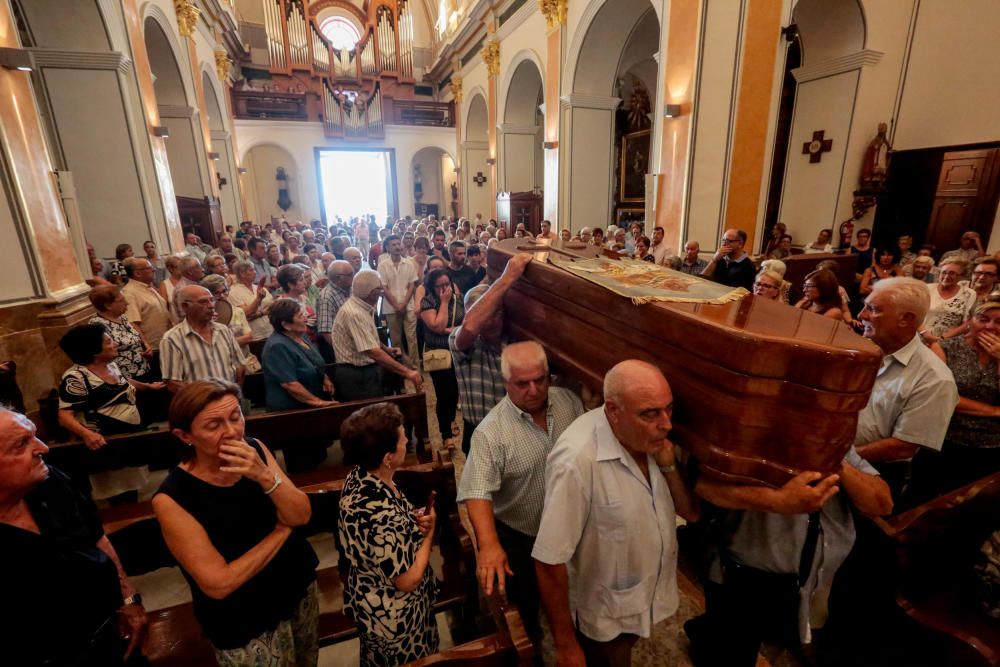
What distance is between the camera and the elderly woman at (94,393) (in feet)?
7.51

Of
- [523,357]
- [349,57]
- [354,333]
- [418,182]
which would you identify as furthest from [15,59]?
[349,57]

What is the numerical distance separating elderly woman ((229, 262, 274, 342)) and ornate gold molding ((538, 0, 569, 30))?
759 cm

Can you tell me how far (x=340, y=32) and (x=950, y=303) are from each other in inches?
862

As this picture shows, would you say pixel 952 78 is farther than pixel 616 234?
No

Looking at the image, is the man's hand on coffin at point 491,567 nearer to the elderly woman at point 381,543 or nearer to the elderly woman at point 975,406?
the elderly woman at point 381,543

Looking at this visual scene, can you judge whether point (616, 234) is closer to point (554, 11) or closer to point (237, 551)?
point (554, 11)

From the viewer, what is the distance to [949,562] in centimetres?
180

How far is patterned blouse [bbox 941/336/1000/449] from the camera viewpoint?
6.81ft

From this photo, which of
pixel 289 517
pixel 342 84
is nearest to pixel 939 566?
pixel 289 517

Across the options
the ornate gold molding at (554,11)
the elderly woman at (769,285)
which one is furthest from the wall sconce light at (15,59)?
the ornate gold molding at (554,11)

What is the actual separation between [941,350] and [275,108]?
18.1 metres

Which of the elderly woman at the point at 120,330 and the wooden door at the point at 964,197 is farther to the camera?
the wooden door at the point at 964,197

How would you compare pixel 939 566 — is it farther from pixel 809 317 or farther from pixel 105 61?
pixel 105 61

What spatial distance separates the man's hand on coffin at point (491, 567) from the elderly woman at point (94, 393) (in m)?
2.13
